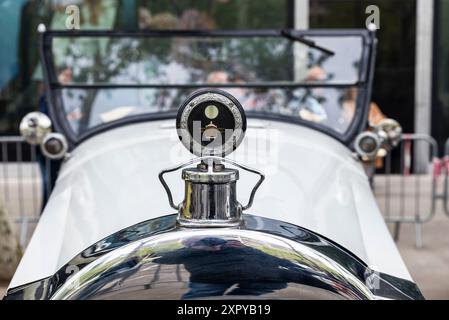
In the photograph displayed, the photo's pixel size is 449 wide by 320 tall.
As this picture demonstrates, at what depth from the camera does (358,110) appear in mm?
3691

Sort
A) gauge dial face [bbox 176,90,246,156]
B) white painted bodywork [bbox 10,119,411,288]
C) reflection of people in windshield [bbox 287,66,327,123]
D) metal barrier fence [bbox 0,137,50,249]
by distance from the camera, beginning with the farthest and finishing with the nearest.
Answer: metal barrier fence [bbox 0,137,50,249] → reflection of people in windshield [bbox 287,66,327,123] → white painted bodywork [bbox 10,119,411,288] → gauge dial face [bbox 176,90,246,156]

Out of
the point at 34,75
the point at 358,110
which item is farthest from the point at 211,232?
the point at 34,75

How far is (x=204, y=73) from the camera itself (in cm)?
392

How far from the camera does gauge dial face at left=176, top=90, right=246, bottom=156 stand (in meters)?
2.02

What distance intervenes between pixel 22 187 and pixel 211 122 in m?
8.04

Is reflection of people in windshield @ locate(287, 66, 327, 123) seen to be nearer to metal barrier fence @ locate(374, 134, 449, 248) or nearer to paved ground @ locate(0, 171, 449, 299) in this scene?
paved ground @ locate(0, 171, 449, 299)

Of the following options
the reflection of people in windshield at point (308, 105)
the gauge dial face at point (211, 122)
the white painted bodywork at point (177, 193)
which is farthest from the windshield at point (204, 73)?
the gauge dial face at point (211, 122)

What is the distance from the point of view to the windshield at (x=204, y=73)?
3.68 m

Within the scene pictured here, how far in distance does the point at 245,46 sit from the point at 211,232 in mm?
2130

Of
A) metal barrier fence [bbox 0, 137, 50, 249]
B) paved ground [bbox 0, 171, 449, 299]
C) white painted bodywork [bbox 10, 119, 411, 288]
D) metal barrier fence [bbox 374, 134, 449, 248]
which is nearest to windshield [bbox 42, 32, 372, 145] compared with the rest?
white painted bodywork [bbox 10, 119, 411, 288]

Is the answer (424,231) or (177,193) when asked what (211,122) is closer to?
(177,193)

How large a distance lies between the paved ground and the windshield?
1941 millimetres

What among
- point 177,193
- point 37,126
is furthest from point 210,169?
point 37,126

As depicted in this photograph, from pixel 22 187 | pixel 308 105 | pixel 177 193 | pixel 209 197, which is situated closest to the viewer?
pixel 209 197
